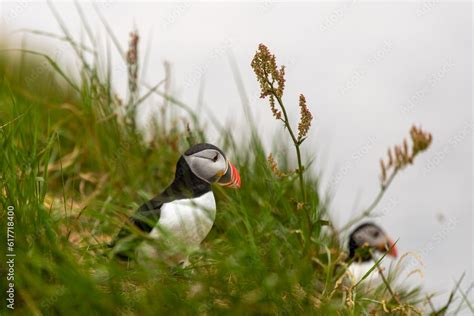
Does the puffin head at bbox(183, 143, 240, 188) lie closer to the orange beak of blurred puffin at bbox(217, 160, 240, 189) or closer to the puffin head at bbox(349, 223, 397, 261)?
the orange beak of blurred puffin at bbox(217, 160, 240, 189)

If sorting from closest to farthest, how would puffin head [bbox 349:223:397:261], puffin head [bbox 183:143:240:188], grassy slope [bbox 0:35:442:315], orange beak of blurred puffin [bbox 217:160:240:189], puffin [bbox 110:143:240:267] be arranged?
grassy slope [bbox 0:35:442:315] → puffin [bbox 110:143:240:267] → puffin head [bbox 183:143:240:188] → orange beak of blurred puffin [bbox 217:160:240:189] → puffin head [bbox 349:223:397:261]

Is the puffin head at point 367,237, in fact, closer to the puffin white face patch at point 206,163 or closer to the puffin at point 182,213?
the puffin at point 182,213

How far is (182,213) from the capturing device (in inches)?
166

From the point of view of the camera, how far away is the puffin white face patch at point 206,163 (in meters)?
4.39

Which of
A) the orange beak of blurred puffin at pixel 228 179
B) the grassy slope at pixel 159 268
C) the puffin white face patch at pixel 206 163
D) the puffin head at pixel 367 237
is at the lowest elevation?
the puffin head at pixel 367 237

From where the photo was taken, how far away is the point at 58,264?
3936 millimetres

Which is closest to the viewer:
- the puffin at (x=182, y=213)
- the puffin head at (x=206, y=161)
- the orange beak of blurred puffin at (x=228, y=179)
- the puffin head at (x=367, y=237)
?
the puffin at (x=182, y=213)

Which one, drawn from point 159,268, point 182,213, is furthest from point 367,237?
point 159,268

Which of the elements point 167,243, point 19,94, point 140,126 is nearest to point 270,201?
point 167,243

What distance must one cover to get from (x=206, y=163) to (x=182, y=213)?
345 mm

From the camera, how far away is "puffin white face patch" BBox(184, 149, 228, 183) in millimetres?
4391

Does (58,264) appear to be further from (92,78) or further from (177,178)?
(92,78)

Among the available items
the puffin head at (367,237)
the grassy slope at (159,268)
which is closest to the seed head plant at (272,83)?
the grassy slope at (159,268)

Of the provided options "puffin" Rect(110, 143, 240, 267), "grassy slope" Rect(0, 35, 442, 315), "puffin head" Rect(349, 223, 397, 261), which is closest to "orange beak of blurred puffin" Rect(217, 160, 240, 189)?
"puffin" Rect(110, 143, 240, 267)
